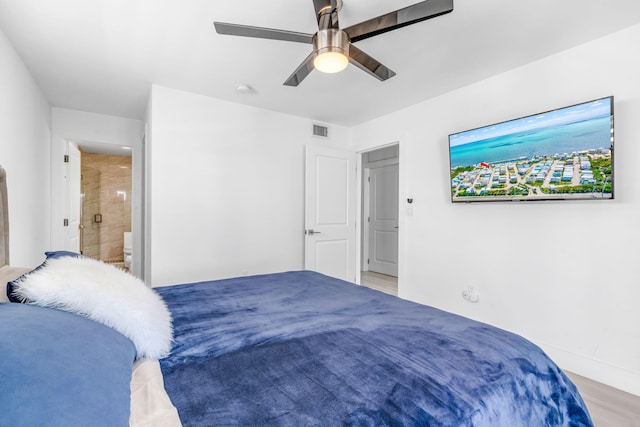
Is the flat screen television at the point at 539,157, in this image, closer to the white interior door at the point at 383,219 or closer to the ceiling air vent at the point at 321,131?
the ceiling air vent at the point at 321,131

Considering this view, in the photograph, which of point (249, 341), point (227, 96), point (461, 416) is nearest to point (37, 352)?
point (249, 341)

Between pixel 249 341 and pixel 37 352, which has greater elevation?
pixel 37 352

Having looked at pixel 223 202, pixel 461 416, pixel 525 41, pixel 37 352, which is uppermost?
pixel 525 41

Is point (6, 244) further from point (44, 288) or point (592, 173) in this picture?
point (592, 173)

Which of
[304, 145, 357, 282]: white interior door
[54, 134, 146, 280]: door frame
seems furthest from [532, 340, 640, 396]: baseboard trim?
[54, 134, 146, 280]: door frame

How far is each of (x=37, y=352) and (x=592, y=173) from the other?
2933 millimetres

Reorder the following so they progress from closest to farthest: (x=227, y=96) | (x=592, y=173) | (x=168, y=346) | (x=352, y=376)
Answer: (x=352, y=376)
(x=168, y=346)
(x=592, y=173)
(x=227, y=96)

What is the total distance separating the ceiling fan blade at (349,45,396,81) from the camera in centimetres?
180

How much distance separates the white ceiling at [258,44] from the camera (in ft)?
6.21

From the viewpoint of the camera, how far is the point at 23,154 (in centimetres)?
255

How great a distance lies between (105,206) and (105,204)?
4cm

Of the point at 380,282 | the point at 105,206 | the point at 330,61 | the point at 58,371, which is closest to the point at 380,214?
the point at 380,282

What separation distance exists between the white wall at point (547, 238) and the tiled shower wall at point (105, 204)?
18.9 feet

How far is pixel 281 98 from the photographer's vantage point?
3379 mm
